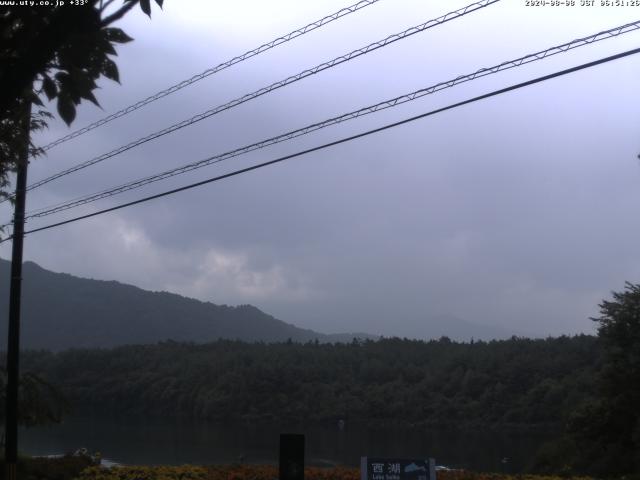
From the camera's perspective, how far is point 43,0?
419 cm

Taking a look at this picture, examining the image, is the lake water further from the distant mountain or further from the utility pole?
the distant mountain

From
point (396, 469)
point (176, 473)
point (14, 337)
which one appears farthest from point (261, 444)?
point (396, 469)

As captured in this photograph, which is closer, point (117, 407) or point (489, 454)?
point (489, 454)

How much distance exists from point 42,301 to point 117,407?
114 meters

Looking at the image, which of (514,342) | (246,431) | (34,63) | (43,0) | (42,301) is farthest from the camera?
(42,301)

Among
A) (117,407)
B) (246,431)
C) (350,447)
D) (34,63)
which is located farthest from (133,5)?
(117,407)

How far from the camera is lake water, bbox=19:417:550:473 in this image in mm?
23656

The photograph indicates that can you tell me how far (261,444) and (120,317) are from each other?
134 metres

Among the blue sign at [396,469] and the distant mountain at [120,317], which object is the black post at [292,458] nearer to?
the blue sign at [396,469]

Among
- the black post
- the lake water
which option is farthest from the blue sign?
the lake water

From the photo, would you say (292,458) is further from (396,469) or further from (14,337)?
(14,337)

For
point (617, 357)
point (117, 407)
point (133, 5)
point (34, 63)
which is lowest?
point (117, 407)

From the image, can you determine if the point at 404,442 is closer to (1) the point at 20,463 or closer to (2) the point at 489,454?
(2) the point at 489,454

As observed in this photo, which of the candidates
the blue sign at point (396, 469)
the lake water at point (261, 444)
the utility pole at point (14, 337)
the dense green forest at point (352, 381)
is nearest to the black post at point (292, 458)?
the blue sign at point (396, 469)
